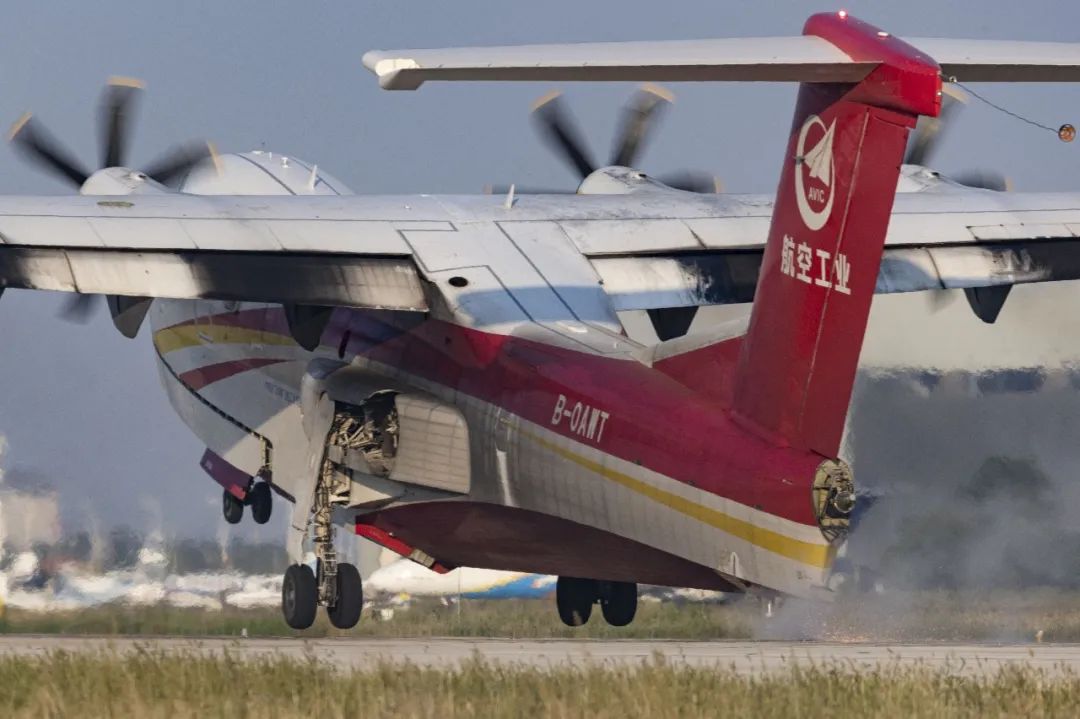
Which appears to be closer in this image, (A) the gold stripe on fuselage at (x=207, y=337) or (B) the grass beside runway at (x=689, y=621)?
(A) the gold stripe on fuselage at (x=207, y=337)

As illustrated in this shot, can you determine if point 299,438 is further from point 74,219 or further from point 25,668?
point 25,668

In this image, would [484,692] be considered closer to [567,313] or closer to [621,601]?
[567,313]

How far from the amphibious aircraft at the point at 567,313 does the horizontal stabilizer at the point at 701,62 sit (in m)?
0.03

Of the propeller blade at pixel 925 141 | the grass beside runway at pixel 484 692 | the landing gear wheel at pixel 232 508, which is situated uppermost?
the propeller blade at pixel 925 141

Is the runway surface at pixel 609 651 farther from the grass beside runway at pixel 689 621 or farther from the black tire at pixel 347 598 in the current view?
the grass beside runway at pixel 689 621

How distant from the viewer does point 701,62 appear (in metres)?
14.0

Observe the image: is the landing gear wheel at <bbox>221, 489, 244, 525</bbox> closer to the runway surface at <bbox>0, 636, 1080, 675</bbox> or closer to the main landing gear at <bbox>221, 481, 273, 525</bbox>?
the main landing gear at <bbox>221, 481, 273, 525</bbox>

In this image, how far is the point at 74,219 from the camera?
21.2 metres

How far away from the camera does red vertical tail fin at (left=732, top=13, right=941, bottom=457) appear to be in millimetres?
14922

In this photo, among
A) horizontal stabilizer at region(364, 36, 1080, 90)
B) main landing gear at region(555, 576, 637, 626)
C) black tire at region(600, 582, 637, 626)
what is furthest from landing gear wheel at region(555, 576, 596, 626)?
horizontal stabilizer at region(364, 36, 1080, 90)

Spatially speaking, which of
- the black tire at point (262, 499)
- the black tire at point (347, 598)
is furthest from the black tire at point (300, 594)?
the black tire at point (262, 499)

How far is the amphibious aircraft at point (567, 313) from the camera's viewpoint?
604 inches

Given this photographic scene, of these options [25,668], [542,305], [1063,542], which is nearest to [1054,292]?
[1063,542]

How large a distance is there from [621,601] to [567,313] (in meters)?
A: 5.13
